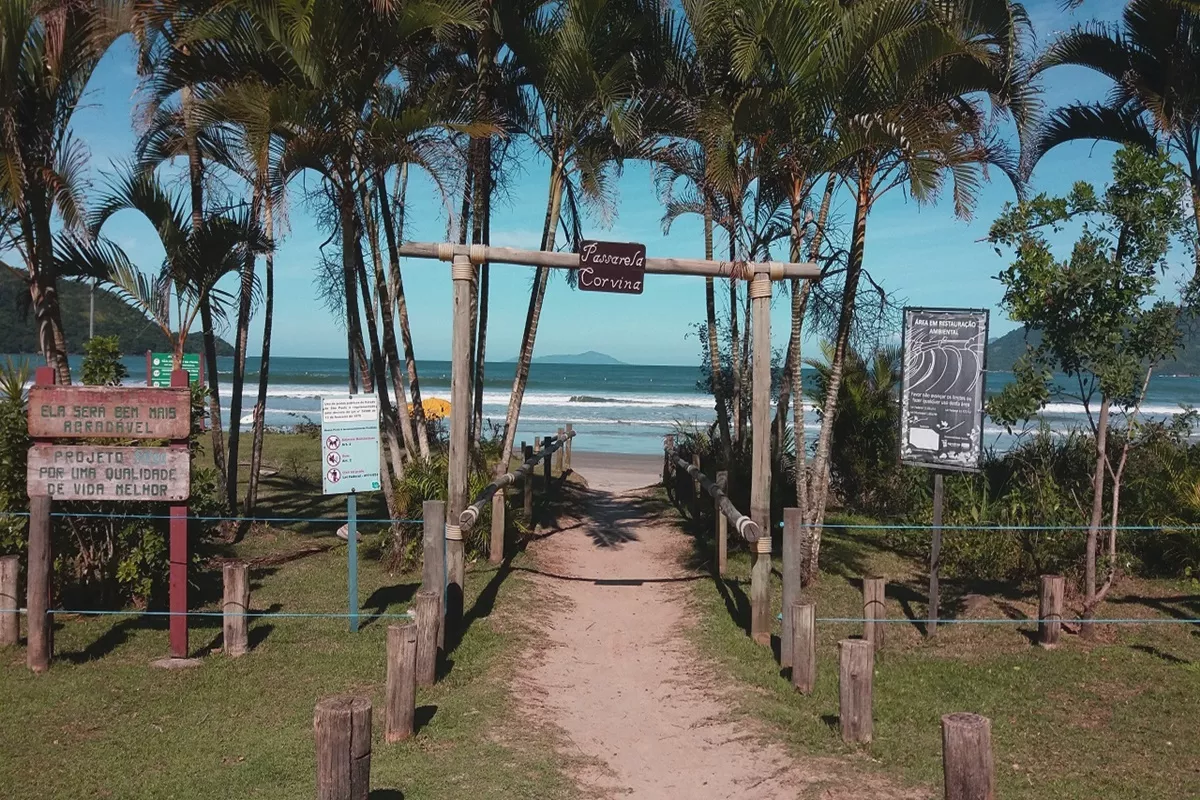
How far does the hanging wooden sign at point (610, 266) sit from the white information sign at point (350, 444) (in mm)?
2032

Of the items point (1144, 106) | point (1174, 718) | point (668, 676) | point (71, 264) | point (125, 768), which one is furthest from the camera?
point (1144, 106)

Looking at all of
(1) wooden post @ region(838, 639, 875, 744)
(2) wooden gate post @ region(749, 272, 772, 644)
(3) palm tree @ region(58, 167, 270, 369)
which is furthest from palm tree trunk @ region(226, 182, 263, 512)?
(1) wooden post @ region(838, 639, 875, 744)

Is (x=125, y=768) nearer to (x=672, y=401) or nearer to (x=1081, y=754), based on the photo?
(x=1081, y=754)

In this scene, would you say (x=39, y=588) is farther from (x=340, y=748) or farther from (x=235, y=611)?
(x=340, y=748)

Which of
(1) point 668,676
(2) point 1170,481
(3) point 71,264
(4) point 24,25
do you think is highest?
(4) point 24,25

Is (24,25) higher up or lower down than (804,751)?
higher up

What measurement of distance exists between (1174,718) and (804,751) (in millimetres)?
2409

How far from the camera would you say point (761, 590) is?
7.51 metres

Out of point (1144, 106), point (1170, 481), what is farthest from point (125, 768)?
point (1144, 106)

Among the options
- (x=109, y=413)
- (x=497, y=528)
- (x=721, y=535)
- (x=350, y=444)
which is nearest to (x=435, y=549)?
(x=350, y=444)

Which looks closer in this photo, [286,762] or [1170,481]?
[286,762]

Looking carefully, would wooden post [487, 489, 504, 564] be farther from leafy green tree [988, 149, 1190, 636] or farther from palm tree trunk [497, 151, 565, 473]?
leafy green tree [988, 149, 1190, 636]

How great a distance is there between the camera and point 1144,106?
9.48 meters

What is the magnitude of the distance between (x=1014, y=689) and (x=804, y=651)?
146 cm
